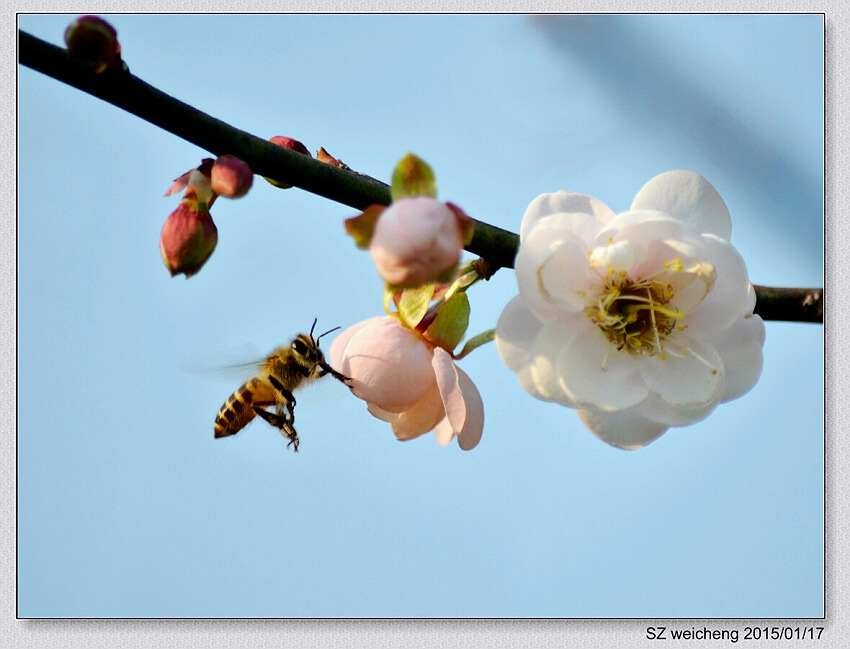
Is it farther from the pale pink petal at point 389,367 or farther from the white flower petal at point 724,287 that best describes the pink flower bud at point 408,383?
the white flower petal at point 724,287

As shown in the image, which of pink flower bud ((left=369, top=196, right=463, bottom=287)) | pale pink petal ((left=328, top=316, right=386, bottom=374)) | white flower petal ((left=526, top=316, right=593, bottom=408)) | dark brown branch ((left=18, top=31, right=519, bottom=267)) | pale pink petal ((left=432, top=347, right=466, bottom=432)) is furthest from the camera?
pale pink petal ((left=328, top=316, right=386, bottom=374))

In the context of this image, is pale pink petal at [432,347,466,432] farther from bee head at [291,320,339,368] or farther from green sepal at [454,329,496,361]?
bee head at [291,320,339,368]

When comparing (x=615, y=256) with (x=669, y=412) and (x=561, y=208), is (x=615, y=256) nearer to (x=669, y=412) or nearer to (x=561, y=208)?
(x=561, y=208)

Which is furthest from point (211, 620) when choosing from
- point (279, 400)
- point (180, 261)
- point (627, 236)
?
point (627, 236)

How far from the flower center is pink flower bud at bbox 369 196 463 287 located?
0.99 ft

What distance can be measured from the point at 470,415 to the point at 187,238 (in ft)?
1.28

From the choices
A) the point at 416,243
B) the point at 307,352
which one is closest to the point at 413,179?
the point at 416,243

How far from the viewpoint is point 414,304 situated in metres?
1.07

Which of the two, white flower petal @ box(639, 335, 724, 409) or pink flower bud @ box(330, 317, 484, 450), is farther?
pink flower bud @ box(330, 317, 484, 450)

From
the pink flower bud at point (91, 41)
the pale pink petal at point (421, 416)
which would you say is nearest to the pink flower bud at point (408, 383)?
the pale pink petal at point (421, 416)

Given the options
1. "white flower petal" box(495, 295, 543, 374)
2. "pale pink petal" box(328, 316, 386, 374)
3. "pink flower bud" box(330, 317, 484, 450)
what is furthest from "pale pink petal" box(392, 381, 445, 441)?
"white flower petal" box(495, 295, 543, 374)

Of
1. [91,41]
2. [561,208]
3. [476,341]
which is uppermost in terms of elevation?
[91,41]

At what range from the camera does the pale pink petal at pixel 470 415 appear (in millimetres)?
995

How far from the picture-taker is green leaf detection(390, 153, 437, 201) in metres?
0.69
